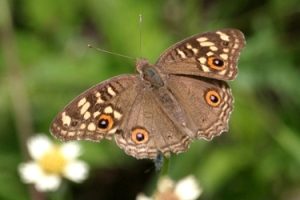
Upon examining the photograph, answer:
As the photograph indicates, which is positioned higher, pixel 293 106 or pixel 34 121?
pixel 34 121

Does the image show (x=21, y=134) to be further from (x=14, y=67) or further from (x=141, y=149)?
(x=141, y=149)

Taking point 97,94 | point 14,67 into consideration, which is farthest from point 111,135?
point 14,67

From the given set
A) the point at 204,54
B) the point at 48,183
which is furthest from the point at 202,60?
the point at 48,183

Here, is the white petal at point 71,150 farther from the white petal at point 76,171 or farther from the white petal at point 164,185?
the white petal at point 164,185

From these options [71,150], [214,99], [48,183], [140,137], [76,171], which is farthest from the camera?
[71,150]

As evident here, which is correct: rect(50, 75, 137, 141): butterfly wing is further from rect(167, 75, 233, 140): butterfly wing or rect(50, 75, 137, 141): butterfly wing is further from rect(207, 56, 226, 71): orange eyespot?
rect(207, 56, 226, 71): orange eyespot

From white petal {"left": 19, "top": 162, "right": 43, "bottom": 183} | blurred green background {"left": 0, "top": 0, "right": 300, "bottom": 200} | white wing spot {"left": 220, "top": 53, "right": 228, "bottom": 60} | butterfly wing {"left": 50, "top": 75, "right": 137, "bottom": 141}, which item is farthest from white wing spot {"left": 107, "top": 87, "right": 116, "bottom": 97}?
white petal {"left": 19, "top": 162, "right": 43, "bottom": 183}

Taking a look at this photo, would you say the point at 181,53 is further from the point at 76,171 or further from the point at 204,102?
the point at 76,171
